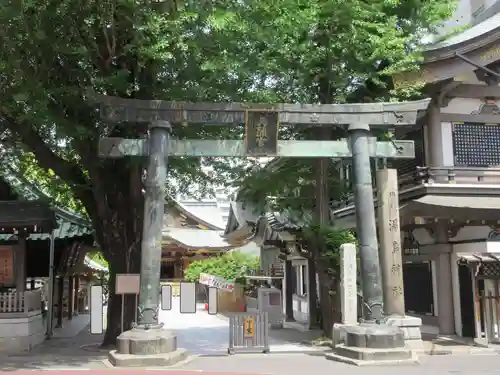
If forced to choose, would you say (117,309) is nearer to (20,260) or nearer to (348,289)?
(20,260)

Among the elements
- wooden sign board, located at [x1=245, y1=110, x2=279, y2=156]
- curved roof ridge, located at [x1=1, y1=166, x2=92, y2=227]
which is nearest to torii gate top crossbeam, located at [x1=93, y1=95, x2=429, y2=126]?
wooden sign board, located at [x1=245, y1=110, x2=279, y2=156]

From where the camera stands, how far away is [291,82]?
54.2ft

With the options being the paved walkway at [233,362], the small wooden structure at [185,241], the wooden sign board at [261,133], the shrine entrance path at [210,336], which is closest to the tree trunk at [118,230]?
the paved walkway at [233,362]

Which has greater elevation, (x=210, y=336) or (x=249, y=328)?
(x=249, y=328)

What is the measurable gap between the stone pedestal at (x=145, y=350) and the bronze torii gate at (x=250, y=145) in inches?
3.0

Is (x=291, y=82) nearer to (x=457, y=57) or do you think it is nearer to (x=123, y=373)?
(x=457, y=57)

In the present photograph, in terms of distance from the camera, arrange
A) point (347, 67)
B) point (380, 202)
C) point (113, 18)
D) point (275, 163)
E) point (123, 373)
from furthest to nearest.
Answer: point (275, 163)
point (347, 67)
point (380, 202)
point (113, 18)
point (123, 373)

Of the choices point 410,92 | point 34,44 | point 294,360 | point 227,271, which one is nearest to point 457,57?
point 410,92

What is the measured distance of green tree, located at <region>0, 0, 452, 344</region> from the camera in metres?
12.8

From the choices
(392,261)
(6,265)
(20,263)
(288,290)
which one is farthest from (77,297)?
(392,261)

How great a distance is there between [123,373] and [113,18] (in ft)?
25.1

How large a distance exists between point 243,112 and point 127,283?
535 cm

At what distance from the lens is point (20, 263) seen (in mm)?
17562

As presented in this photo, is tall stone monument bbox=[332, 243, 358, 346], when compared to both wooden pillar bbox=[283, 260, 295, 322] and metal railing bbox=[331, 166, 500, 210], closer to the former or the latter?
metal railing bbox=[331, 166, 500, 210]
